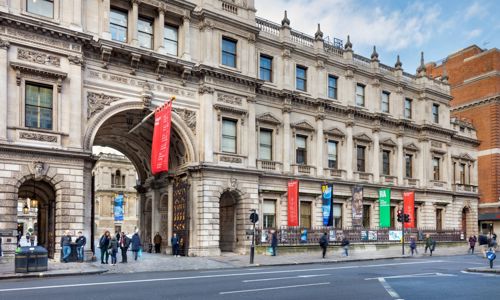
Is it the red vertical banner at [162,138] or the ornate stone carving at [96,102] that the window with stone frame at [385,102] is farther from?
the ornate stone carving at [96,102]

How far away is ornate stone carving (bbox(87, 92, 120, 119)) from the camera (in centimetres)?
2755

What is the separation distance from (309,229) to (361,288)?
65.6 ft

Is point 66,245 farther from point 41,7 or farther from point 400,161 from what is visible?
Result: point 400,161

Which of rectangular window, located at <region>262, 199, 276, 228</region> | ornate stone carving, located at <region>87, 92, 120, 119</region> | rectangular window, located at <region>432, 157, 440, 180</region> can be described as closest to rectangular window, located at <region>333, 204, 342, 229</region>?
rectangular window, located at <region>262, 199, 276, 228</region>

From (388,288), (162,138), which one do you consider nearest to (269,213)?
(162,138)

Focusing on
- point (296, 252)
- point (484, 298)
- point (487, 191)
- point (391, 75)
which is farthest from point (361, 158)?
point (484, 298)

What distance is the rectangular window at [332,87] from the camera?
1613 inches

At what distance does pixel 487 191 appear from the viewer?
2186 inches

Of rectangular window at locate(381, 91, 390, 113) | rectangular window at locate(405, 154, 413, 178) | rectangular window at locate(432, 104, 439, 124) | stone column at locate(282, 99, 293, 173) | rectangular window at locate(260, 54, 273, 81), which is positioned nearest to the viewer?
rectangular window at locate(260, 54, 273, 81)

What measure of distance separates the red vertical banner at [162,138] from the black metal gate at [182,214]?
11.4 ft

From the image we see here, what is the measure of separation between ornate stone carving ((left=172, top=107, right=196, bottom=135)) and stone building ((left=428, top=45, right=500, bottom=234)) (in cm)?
3214

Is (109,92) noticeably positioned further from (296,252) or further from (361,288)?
(361,288)

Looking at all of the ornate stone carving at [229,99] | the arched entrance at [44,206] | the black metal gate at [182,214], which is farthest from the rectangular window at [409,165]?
the arched entrance at [44,206]

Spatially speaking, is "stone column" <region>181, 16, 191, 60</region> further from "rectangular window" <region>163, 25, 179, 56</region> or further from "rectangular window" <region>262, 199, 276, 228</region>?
"rectangular window" <region>262, 199, 276, 228</region>
